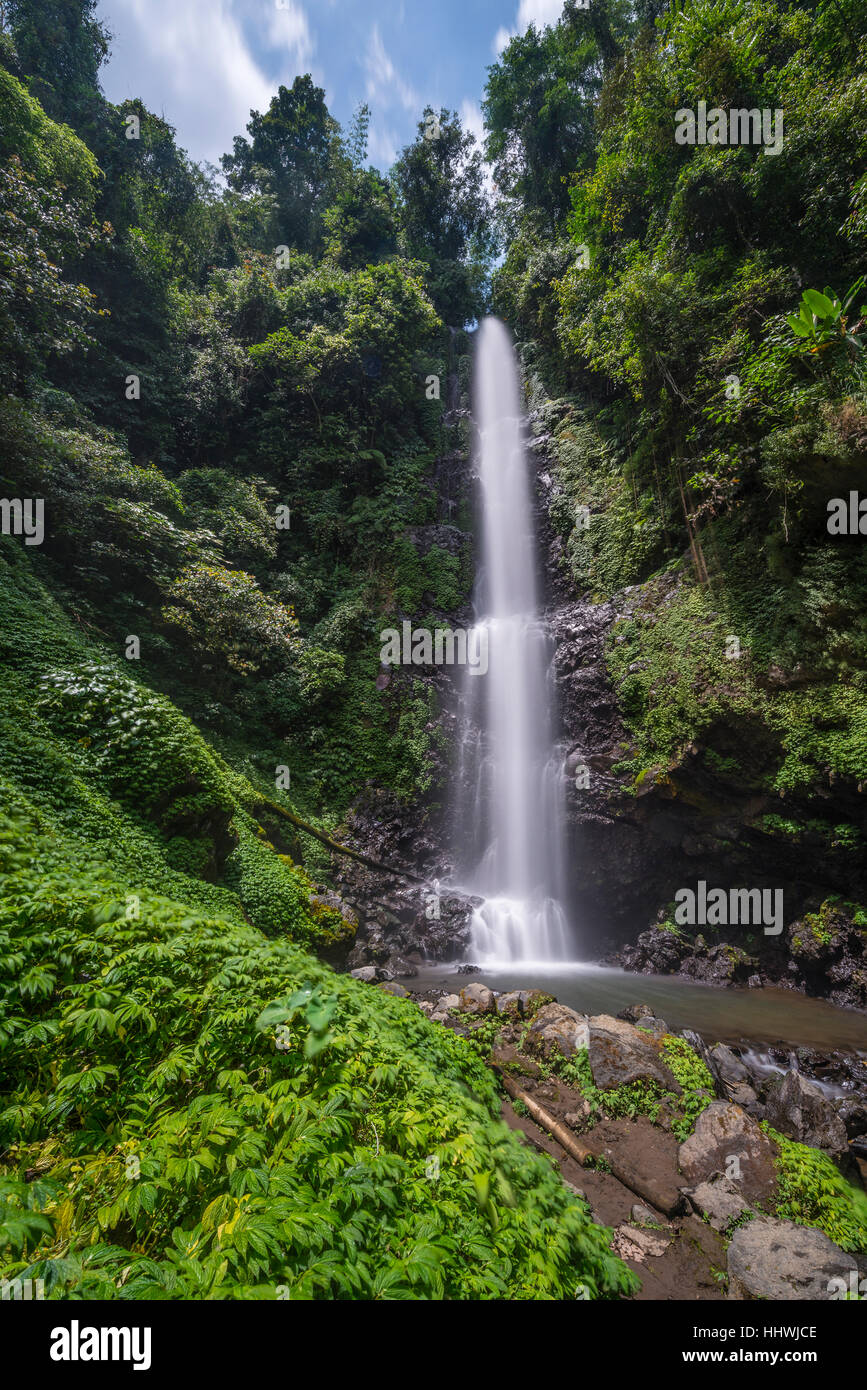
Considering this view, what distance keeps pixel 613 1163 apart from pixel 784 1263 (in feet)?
5.21

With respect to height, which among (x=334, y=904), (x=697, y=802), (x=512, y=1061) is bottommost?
(x=512, y=1061)

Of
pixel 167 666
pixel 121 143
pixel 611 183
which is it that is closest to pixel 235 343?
pixel 121 143

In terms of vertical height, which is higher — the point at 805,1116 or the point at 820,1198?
the point at 820,1198

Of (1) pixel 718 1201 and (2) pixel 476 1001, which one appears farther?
(2) pixel 476 1001

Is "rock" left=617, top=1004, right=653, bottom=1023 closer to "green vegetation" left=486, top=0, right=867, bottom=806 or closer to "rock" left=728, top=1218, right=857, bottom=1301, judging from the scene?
"rock" left=728, top=1218, right=857, bottom=1301

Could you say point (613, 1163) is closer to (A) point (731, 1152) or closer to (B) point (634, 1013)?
(A) point (731, 1152)

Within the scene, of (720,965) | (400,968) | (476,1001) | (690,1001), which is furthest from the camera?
(400,968)

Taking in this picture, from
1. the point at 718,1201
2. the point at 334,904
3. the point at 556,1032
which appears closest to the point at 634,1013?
the point at 556,1032

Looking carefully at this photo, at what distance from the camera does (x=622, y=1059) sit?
19.7 ft

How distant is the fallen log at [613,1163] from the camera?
14.5 ft

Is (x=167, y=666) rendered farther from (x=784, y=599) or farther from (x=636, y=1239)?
(x=784, y=599)

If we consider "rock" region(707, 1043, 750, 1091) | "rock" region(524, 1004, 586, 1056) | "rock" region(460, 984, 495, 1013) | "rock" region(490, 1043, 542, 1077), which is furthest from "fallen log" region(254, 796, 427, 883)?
"rock" region(707, 1043, 750, 1091)

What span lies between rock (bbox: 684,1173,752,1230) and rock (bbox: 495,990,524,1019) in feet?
Result: 10.5

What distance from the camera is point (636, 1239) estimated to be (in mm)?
4074
